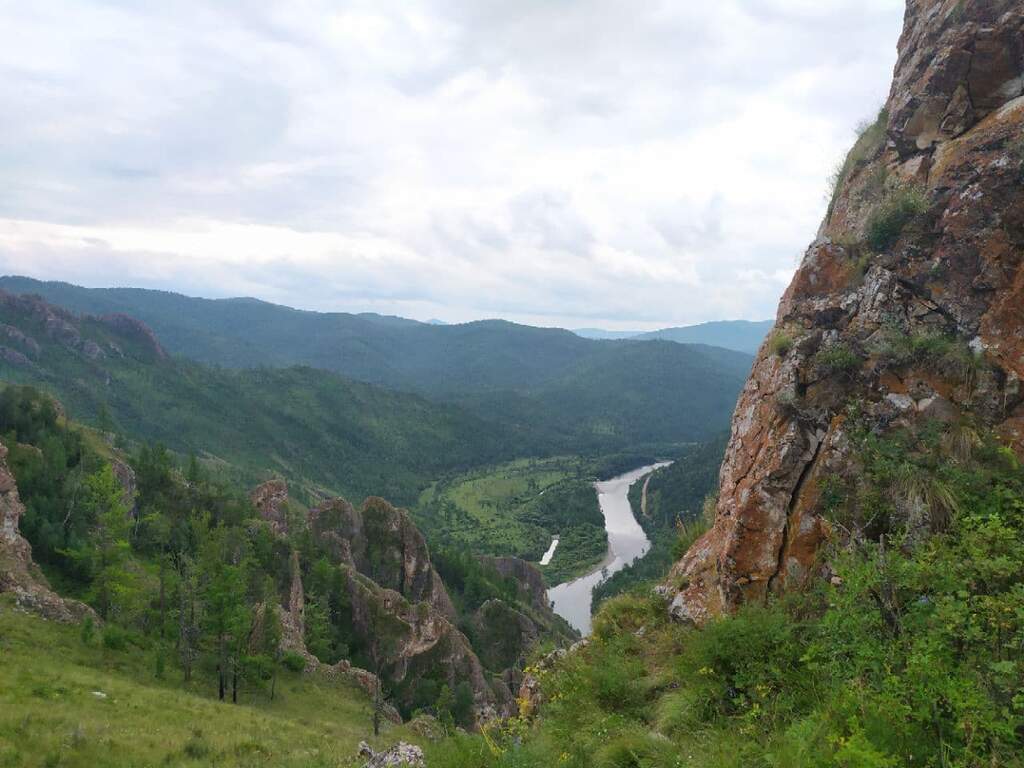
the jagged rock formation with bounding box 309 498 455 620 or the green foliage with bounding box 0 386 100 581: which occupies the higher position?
the green foliage with bounding box 0 386 100 581

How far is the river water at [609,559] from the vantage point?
113569 mm

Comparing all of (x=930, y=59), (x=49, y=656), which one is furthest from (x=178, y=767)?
(x=930, y=59)

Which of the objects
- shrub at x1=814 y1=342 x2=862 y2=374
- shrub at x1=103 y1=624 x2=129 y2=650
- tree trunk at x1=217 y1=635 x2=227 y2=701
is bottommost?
tree trunk at x1=217 y1=635 x2=227 y2=701

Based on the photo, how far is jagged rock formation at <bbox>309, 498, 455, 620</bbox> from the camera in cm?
6381

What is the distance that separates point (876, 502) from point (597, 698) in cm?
531

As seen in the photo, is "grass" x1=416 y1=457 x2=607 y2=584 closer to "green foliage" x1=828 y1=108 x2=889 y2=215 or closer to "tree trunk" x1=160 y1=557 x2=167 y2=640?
"tree trunk" x1=160 y1=557 x2=167 y2=640

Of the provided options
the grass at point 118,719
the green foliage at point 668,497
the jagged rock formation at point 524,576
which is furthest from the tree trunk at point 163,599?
the green foliage at point 668,497

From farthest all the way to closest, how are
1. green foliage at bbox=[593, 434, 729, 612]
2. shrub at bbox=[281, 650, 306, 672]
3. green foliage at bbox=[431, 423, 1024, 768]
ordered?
1. green foliage at bbox=[593, 434, 729, 612]
2. shrub at bbox=[281, 650, 306, 672]
3. green foliage at bbox=[431, 423, 1024, 768]

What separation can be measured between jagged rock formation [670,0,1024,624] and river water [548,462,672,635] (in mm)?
88401

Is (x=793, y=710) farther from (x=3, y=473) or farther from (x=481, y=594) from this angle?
(x=481, y=594)

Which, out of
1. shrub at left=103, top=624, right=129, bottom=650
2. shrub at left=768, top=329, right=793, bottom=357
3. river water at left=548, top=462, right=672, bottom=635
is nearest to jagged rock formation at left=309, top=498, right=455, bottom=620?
shrub at left=103, top=624, right=129, bottom=650

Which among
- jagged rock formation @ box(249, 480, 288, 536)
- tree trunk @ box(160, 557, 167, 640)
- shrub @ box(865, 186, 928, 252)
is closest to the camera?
shrub @ box(865, 186, 928, 252)

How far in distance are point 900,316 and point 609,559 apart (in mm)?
139256

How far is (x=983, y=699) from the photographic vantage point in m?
4.78
